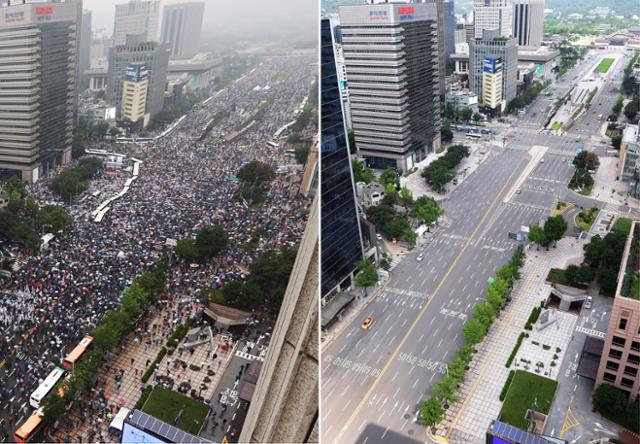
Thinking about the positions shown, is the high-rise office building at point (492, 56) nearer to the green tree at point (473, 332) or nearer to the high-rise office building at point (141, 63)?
the green tree at point (473, 332)

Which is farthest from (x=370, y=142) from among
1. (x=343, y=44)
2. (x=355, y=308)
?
(x=355, y=308)

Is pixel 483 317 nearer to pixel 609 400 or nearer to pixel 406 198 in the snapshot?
pixel 609 400

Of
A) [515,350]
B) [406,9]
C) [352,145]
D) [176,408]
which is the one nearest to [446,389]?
[515,350]

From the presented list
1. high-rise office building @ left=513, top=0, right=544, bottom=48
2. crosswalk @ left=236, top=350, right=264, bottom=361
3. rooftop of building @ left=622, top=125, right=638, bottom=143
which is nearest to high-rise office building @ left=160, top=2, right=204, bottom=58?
crosswalk @ left=236, top=350, right=264, bottom=361

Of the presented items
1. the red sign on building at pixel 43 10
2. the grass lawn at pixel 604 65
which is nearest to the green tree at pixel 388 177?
the red sign on building at pixel 43 10

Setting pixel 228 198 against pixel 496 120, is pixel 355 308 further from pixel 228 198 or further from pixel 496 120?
pixel 496 120

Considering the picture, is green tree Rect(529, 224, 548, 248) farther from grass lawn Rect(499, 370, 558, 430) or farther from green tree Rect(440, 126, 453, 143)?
green tree Rect(440, 126, 453, 143)
